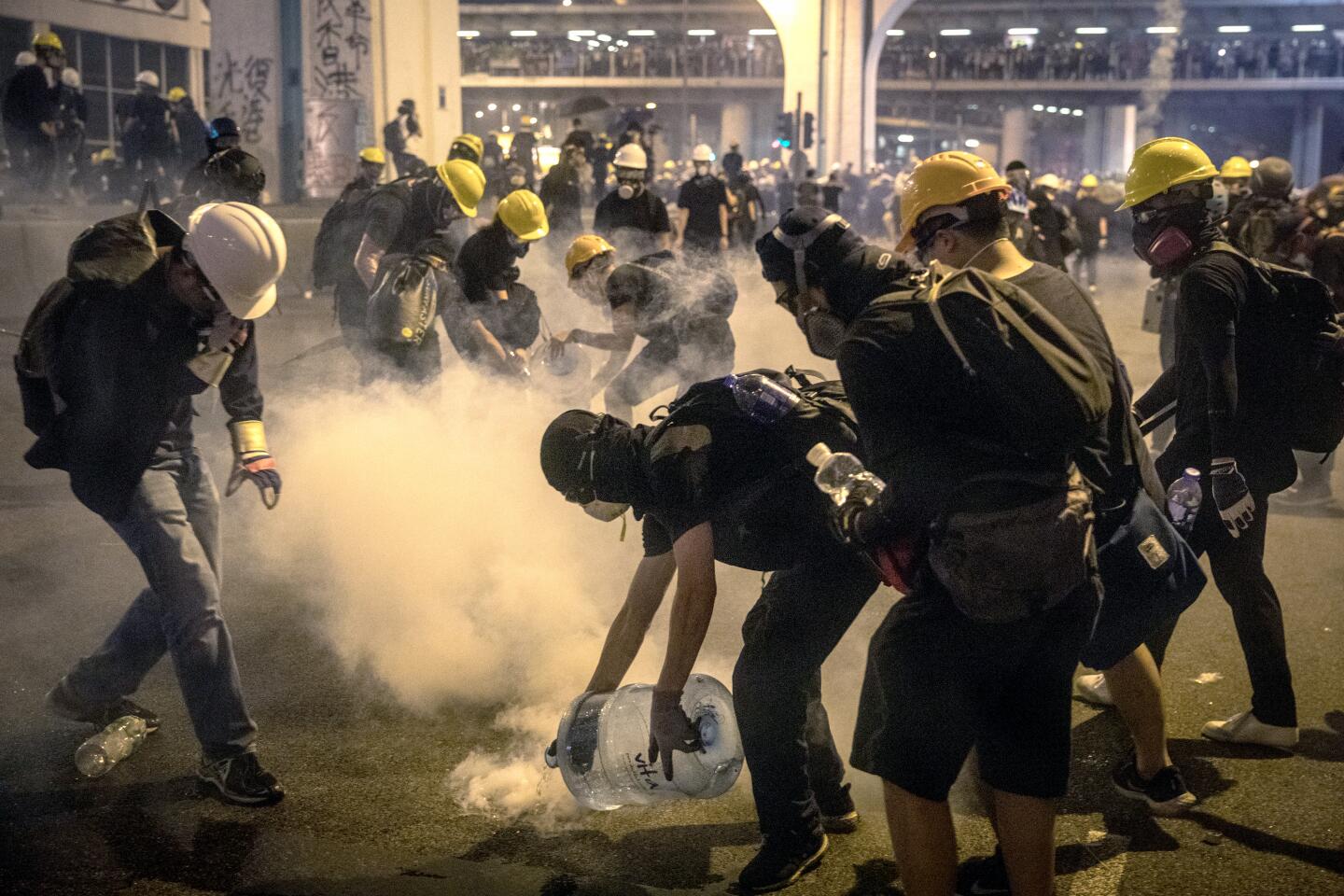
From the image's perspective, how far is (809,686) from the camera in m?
3.37

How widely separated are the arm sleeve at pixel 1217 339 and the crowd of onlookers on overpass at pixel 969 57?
46.2 meters

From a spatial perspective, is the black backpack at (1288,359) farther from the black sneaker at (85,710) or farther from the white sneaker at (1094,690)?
the black sneaker at (85,710)

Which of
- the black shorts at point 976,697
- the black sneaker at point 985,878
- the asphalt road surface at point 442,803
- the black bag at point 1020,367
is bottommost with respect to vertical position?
the asphalt road surface at point 442,803

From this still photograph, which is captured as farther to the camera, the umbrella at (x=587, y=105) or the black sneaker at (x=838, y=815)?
the umbrella at (x=587, y=105)

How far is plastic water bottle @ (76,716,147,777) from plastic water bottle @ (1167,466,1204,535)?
9.62 ft

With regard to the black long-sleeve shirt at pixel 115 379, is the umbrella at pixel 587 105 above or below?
above

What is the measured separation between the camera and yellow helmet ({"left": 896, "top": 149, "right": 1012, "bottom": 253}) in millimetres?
2920

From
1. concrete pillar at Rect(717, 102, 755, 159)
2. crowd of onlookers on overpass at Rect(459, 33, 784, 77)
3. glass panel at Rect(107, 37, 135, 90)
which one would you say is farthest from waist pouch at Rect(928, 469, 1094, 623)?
concrete pillar at Rect(717, 102, 755, 159)

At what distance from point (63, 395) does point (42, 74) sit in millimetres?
11929

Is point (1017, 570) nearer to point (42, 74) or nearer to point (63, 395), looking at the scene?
point (63, 395)

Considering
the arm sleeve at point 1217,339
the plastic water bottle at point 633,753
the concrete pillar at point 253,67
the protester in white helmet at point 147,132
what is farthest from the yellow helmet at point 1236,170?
the concrete pillar at point 253,67

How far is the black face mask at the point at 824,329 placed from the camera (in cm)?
312

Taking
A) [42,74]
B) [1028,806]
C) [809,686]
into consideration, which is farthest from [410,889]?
[42,74]

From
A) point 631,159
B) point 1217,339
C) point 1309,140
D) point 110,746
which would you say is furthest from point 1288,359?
point 1309,140
